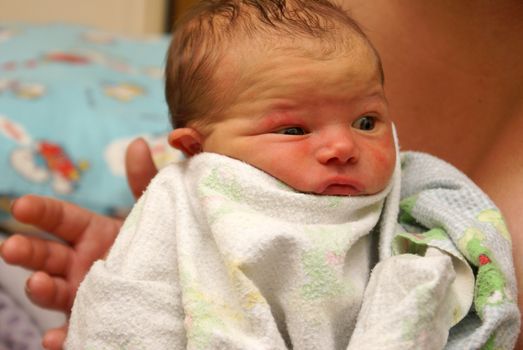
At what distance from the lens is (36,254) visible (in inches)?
39.0

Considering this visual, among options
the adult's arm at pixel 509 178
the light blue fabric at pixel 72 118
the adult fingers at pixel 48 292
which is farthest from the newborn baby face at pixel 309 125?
the light blue fabric at pixel 72 118

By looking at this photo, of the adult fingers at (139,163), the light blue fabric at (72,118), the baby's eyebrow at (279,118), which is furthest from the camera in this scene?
the light blue fabric at (72,118)

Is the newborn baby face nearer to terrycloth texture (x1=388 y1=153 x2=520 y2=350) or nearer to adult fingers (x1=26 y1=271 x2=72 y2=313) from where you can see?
terrycloth texture (x1=388 y1=153 x2=520 y2=350)

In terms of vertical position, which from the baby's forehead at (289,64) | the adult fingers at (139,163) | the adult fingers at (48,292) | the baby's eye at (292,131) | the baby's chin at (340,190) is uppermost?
the baby's forehead at (289,64)

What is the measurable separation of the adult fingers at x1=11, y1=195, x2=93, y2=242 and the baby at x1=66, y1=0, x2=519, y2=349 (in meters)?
0.30

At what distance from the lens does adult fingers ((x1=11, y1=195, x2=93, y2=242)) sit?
3.21 ft

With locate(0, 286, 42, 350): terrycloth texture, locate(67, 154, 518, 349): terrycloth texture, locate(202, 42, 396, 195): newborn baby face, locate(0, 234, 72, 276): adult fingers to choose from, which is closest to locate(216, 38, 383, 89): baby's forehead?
locate(202, 42, 396, 195): newborn baby face

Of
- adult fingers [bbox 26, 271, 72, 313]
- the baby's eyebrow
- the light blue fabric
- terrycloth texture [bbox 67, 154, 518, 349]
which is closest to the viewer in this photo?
terrycloth texture [bbox 67, 154, 518, 349]

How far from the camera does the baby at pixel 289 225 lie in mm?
621

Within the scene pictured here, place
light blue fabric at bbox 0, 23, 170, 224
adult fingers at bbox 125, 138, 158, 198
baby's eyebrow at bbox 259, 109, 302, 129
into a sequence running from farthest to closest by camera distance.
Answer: light blue fabric at bbox 0, 23, 170, 224 < adult fingers at bbox 125, 138, 158, 198 < baby's eyebrow at bbox 259, 109, 302, 129

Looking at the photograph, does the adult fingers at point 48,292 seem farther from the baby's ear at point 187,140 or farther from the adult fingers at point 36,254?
the baby's ear at point 187,140

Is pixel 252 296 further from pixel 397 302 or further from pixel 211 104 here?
pixel 211 104

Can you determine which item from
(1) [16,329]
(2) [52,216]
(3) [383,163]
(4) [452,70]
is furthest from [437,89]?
(1) [16,329]

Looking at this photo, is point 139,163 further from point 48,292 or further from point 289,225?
point 289,225
